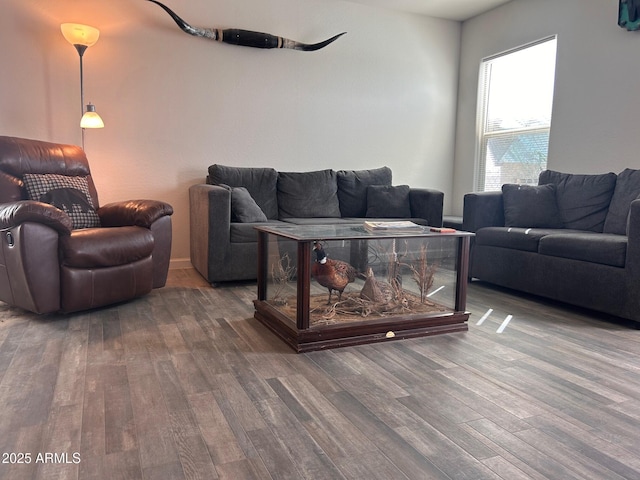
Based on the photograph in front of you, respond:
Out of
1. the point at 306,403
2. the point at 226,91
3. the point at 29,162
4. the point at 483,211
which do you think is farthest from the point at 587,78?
the point at 29,162

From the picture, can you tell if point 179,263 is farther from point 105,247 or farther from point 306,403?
point 306,403

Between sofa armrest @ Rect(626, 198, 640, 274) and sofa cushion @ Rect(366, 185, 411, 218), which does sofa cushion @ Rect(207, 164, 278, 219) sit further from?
sofa armrest @ Rect(626, 198, 640, 274)

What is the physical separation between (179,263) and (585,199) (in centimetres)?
326

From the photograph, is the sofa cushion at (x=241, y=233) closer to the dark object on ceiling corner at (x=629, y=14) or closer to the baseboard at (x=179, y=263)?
the baseboard at (x=179, y=263)

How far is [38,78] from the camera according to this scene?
3.48 meters

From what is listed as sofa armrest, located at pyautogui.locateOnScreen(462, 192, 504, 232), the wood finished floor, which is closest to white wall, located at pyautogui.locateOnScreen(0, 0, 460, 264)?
sofa armrest, located at pyautogui.locateOnScreen(462, 192, 504, 232)

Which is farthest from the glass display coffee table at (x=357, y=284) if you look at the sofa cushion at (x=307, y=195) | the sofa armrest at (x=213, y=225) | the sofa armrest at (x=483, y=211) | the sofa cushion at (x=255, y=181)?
the sofa cushion at (x=307, y=195)

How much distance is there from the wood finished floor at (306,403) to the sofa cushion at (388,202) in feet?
5.79

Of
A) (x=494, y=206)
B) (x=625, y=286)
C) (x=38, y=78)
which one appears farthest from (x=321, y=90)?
(x=625, y=286)

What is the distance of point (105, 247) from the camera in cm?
258

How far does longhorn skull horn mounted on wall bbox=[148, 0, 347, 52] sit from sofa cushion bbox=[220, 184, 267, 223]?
1.37m

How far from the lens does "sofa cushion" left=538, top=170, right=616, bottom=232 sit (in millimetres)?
3293

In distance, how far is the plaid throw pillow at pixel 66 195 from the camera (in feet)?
9.44

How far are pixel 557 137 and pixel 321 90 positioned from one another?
213 centimetres
